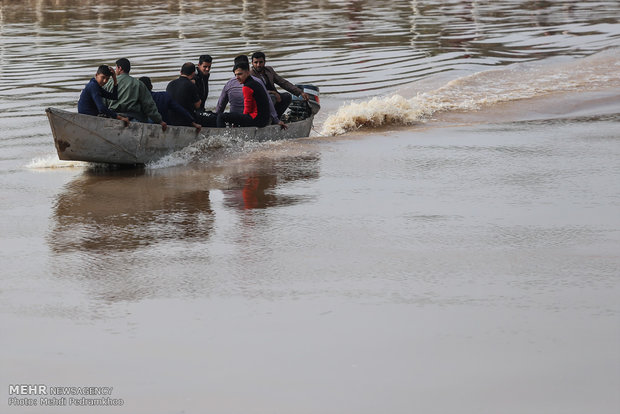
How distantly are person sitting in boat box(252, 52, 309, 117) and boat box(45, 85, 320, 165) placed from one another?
109 cm

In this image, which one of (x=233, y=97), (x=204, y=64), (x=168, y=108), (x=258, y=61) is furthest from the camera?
(x=258, y=61)

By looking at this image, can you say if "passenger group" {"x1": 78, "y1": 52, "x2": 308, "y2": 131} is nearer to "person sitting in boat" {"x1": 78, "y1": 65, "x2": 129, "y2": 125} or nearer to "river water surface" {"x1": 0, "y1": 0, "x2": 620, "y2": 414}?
"person sitting in boat" {"x1": 78, "y1": 65, "x2": 129, "y2": 125}

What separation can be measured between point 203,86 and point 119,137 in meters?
2.60

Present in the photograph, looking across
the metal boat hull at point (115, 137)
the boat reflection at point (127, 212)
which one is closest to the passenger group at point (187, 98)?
the metal boat hull at point (115, 137)

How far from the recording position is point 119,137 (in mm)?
12789

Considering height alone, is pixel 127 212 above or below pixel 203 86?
below

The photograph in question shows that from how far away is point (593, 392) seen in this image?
19.0 ft

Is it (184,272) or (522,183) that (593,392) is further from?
(522,183)

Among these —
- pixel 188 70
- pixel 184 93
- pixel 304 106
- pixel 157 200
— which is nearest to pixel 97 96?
pixel 184 93

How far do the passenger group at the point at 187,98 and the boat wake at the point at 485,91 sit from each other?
1.54m

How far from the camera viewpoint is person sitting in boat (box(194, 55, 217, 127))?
14289mm

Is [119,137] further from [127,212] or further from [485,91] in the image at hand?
[485,91]

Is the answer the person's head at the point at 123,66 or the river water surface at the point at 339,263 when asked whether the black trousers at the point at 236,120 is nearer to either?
the river water surface at the point at 339,263

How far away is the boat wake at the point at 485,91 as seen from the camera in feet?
55.1
